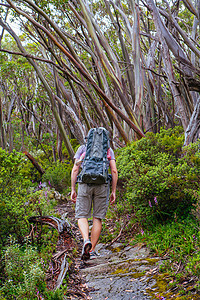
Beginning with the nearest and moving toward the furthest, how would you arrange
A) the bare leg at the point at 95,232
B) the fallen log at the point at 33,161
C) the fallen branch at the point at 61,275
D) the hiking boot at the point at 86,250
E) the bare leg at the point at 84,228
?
the fallen branch at the point at 61,275 < the hiking boot at the point at 86,250 < the bare leg at the point at 84,228 < the bare leg at the point at 95,232 < the fallen log at the point at 33,161

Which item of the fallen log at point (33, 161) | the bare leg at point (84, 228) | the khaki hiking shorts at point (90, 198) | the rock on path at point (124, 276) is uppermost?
the fallen log at point (33, 161)

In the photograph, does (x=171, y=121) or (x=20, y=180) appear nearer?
(x=20, y=180)

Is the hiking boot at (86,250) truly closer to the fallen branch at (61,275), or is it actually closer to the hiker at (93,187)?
the hiker at (93,187)

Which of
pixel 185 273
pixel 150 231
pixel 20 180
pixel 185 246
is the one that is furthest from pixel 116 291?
pixel 20 180

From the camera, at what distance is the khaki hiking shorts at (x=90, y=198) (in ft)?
14.5

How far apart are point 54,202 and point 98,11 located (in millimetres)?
9555

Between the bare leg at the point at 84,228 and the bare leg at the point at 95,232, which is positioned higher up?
the bare leg at the point at 84,228

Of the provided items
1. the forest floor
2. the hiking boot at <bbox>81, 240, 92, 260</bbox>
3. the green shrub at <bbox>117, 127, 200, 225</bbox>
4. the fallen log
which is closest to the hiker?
the hiking boot at <bbox>81, 240, 92, 260</bbox>

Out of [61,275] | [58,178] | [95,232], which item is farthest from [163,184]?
[58,178]

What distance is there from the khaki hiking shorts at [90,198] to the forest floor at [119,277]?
2.06 feet

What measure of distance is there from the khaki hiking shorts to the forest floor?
0.63 meters

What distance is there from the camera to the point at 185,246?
3602mm

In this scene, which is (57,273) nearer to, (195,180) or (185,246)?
(185,246)

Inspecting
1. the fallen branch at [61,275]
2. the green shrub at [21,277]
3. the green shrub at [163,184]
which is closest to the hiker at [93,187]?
the green shrub at [163,184]
